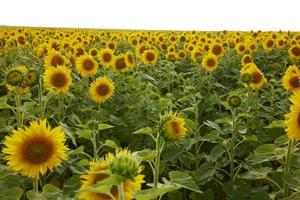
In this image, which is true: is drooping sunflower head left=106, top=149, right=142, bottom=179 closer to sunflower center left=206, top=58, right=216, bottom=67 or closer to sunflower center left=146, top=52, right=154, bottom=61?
sunflower center left=206, top=58, right=216, bottom=67

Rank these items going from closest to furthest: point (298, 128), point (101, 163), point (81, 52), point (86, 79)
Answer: point (101, 163)
point (298, 128)
point (86, 79)
point (81, 52)

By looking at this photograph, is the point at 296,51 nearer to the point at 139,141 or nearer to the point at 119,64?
the point at 119,64

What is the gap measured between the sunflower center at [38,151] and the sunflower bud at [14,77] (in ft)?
5.05

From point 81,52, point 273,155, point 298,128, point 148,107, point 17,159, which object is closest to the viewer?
point 17,159

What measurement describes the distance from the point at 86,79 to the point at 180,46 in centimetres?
734

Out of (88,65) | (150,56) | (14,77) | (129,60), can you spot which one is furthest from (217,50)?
(14,77)

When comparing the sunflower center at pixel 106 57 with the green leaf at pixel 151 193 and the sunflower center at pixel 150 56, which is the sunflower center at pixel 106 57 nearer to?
the sunflower center at pixel 150 56

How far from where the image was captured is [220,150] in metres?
3.84

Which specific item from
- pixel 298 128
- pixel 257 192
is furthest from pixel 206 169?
pixel 298 128

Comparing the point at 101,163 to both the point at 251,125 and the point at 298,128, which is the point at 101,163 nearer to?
the point at 298,128

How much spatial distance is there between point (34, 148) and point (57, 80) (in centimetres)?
264

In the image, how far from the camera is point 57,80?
521 cm

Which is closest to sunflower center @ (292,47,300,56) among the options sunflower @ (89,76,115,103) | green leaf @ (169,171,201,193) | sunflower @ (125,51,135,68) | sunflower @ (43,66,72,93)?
sunflower @ (125,51,135,68)

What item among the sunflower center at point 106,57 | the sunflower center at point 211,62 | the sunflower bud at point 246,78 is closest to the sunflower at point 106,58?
the sunflower center at point 106,57
